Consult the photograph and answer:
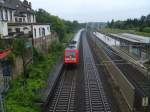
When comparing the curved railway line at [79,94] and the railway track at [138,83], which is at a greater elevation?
the railway track at [138,83]

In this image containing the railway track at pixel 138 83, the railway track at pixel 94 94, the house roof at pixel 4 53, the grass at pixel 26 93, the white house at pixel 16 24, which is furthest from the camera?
the white house at pixel 16 24

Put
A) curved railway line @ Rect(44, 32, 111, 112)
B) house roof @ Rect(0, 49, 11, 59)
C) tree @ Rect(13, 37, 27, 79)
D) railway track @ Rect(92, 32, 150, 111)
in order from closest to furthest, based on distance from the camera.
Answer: railway track @ Rect(92, 32, 150, 111), curved railway line @ Rect(44, 32, 111, 112), house roof @ Rect(0, 49, 11, 59), tree @ Rect(13, 37, 27, 79)

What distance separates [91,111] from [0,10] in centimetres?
2133

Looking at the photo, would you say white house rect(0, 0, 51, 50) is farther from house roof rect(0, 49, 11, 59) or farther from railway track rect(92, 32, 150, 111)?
railway track rect(92, 32, 150, 111)

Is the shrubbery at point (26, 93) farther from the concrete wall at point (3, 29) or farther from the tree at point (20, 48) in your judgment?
the concrete wall at point (3, 29)

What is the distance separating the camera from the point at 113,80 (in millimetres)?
22797

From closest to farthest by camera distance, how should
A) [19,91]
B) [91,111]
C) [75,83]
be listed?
[91,111] → [19,91] → [75,83]

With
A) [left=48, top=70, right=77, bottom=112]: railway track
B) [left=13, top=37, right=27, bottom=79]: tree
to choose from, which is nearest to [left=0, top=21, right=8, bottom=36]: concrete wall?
[left=13, top=37, right=27, bottom=79]: tree

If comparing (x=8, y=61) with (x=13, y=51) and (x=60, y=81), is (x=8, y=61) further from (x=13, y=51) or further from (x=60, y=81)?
(x=60, y=81)

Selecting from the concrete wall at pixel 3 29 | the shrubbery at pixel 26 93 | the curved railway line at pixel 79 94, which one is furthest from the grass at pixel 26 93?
the concrete wall at pixel 3 29

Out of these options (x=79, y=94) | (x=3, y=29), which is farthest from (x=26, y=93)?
(x=3, y=29)

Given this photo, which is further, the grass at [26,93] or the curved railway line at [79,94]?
the curved railway line at [79,94]

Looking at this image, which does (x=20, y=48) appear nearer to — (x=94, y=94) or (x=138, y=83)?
(x=94, y=94)

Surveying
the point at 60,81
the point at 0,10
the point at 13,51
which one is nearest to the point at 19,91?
the point at 13,51
